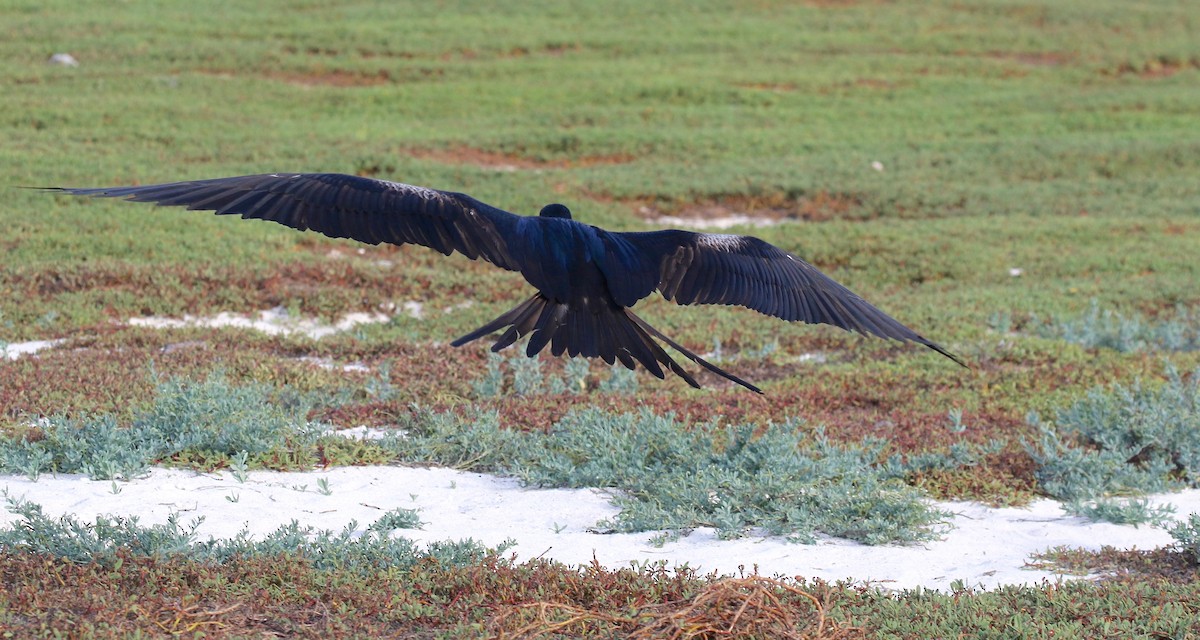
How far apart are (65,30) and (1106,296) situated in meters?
20.7

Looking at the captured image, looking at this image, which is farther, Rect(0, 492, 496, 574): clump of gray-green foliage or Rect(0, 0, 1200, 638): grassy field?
Rect(0, 492, 496, 574): clump of gray-green foliage

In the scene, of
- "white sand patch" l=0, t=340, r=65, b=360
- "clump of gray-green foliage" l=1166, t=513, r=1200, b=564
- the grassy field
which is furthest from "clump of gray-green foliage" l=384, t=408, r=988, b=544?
"white sand patch" l=0, t=340, r=65, b=360

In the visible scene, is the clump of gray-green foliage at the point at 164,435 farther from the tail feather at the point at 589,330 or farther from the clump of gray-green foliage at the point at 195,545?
the tail feather at the point at 589,330

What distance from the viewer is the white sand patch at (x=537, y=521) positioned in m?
5.43

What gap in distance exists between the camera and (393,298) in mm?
10750

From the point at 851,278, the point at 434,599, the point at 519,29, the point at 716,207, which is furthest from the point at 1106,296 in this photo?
the point at 519,29

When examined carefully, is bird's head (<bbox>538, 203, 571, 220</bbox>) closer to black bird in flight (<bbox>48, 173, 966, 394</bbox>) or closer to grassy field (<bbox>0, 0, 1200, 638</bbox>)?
black bird in flight (<bbox>48, 173, 966, 394</bbox>)

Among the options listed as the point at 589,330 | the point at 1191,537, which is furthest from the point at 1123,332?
the point at 589,330

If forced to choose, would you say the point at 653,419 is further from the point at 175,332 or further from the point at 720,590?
the point at 175,332

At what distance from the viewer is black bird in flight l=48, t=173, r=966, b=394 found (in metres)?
5.94

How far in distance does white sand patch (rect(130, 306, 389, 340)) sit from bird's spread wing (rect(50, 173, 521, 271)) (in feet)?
11.5

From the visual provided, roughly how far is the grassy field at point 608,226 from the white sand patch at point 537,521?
173mm

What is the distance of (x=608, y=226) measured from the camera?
14.6 meters

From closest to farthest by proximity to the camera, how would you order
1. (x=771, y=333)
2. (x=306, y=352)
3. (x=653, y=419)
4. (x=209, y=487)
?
(x=209, y=487) → (x=653, y=419) → (x=306, y=352) → (x=771, y=333)
